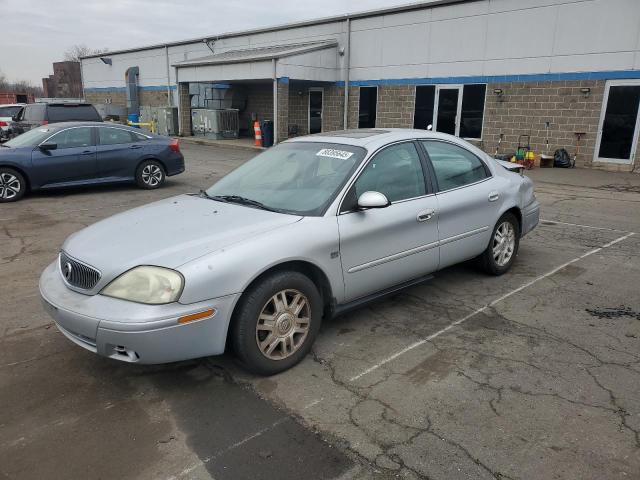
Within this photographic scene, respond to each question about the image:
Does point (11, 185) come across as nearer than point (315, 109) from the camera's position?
Yes

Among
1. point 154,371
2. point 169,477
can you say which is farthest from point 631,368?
point 154,371

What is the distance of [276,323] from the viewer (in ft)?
11.1

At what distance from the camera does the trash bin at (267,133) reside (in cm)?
2159

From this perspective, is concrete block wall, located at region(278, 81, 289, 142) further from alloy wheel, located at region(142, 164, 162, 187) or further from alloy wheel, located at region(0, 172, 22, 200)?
alloy wheel, located at region(0, 172, 22, 200)

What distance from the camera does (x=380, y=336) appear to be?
4062mm

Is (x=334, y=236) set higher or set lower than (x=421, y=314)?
higher

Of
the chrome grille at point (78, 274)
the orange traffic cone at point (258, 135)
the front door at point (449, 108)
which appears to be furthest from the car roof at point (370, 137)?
the orange traffic cone at point (258, 135)

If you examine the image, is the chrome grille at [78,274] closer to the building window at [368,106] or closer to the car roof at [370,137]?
the car roof at [370,137]

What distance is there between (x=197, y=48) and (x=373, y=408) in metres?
29.9

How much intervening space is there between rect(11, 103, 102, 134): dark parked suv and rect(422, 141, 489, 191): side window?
43.2ft

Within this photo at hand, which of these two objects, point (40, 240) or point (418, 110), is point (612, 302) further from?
point (418, 110)

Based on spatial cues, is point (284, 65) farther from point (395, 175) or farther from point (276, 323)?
point (276, 323)

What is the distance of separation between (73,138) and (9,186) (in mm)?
1471

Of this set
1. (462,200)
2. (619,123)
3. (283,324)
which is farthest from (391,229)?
(619,123)
